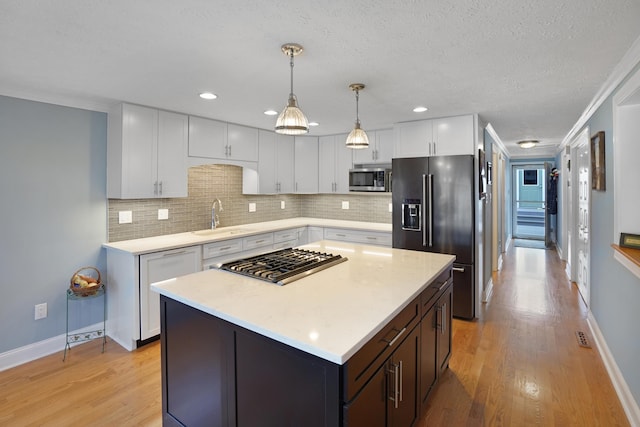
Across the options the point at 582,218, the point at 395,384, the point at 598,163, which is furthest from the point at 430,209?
the point at 395,384

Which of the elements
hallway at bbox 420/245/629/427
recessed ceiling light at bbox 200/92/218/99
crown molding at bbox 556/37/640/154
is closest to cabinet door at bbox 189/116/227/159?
recessed ceiling light at bbox 200/92/218/99

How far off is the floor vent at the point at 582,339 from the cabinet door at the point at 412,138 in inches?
90.3

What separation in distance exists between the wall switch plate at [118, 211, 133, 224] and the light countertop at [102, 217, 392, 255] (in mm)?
196

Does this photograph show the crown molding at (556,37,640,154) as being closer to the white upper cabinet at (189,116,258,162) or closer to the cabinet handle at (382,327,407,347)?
the cabinet handle at (382,327,407,347)

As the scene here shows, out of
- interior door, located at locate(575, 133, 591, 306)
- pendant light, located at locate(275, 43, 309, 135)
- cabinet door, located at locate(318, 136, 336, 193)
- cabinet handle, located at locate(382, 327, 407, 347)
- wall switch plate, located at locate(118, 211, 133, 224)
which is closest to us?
cabinet handle, located at locate(382, 327, 407, 347)

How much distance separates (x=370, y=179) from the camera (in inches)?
176

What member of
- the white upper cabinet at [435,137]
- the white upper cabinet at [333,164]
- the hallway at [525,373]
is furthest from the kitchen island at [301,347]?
the white upper cabinet at [333,164]

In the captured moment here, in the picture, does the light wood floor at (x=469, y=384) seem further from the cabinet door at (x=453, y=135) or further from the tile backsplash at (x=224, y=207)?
the cabinet door at (x=453, y=135)

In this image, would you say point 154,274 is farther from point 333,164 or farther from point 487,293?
point 487,293

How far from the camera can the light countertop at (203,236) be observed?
3.04 meters

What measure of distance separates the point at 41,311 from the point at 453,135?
426 cm

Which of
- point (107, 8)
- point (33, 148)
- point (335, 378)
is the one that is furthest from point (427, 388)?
point (33, 148)

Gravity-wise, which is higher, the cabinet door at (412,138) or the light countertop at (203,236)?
the cabinet door at (412,138)

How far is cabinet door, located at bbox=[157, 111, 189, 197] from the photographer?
11.0ft
